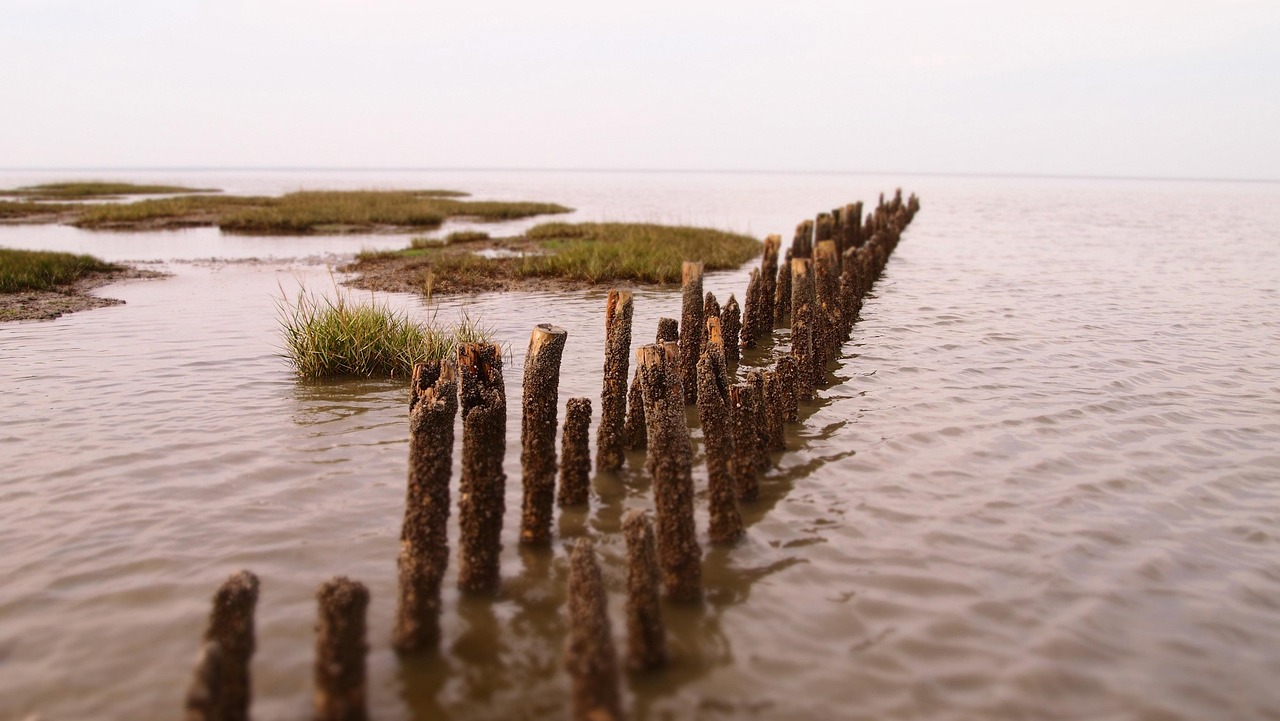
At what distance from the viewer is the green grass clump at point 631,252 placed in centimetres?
1772

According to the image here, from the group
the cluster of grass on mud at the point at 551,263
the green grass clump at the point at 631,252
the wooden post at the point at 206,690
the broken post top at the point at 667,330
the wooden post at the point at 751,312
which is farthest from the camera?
the green grass clump at the point at 631,252

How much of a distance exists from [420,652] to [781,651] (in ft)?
5.86

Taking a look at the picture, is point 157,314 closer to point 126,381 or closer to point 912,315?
point 126,381

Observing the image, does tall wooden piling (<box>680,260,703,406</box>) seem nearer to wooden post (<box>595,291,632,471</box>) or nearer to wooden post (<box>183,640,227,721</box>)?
wooden post (<box>595,291,632,471</box>)

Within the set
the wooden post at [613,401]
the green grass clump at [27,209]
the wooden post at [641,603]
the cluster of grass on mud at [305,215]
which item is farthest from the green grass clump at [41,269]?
the green grass clump at [27,209]

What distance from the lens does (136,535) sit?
529 cm

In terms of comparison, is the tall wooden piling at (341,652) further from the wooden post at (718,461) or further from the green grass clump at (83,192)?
the green grass clump at (83,192)

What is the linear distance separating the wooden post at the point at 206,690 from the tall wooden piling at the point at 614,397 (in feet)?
12.9

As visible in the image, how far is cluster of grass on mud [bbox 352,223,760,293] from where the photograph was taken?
17219mm

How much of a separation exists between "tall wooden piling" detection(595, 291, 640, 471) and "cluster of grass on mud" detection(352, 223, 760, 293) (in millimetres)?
10274

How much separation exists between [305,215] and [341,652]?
108 ft

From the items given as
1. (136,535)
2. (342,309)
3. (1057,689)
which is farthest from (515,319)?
(1057,689)

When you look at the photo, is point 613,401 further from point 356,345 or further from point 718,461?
point 356,345

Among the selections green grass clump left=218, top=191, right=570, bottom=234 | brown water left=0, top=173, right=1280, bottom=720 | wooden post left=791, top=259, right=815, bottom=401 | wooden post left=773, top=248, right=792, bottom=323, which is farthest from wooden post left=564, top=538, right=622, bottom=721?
green grass clump left=218, top=191, right=570, bottom=234
